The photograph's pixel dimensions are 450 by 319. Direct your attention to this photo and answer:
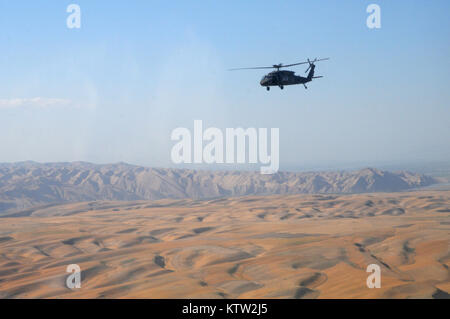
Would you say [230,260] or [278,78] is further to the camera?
[230,260]

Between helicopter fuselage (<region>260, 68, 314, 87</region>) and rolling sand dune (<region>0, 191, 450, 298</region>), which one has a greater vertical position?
helicopter fuselage (<region>260, 68, 314, 87</region>)

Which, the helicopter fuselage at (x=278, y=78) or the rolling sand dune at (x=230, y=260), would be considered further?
the rolling sand dune at (x=230, y=260)

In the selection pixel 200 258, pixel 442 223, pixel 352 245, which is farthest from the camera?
pixel 442 223

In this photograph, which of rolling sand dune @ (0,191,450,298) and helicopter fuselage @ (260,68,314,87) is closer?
helicopter fuselage @ (260,68,314,87)

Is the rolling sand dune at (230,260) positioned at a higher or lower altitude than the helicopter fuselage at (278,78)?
lower

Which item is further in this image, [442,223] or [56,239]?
[442,223]

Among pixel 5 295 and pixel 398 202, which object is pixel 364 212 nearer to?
pixel 398 202

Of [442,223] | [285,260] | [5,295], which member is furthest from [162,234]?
[442,223]

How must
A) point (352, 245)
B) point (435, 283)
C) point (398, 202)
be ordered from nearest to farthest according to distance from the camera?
1. point (435, 283)
2. point (352, 245)
3. point (398, 202)

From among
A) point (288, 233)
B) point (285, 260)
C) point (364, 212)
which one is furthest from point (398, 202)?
point (285, 260)

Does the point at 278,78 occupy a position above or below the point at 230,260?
above
